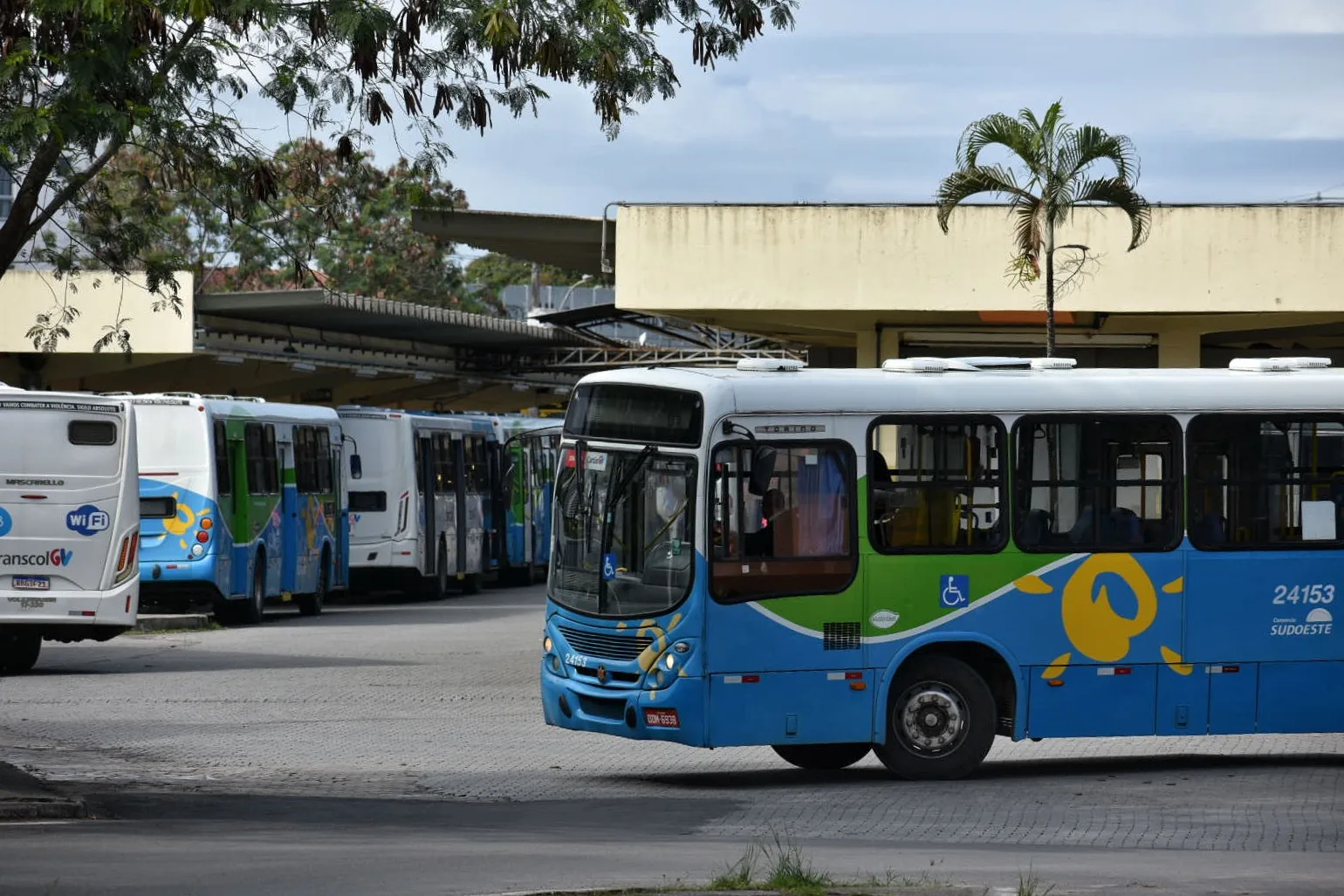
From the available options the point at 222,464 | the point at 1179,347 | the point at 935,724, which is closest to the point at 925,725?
the point at 935,724

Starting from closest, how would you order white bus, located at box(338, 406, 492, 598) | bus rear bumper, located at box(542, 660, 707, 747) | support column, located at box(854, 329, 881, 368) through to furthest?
bus rear bumper, located at box(542, 660, 707, 747), support column, located at box(854, 329, 881, 368), white bus, located at box(338, 406, 492, 598)

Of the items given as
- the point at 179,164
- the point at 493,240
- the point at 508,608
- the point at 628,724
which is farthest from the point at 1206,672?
the point at 508,608

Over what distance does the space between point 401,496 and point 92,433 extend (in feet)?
45.1

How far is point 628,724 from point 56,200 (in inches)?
197

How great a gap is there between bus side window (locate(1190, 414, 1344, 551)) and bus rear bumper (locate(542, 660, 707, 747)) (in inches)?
145

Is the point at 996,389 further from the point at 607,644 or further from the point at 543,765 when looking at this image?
the point at 543,765

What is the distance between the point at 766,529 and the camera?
1424cm

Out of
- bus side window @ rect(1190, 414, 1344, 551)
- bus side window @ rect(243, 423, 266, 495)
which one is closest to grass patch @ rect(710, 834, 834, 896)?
bus side window @ rect(1190, 414, 1344, 551)

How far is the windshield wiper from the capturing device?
14.4 metres

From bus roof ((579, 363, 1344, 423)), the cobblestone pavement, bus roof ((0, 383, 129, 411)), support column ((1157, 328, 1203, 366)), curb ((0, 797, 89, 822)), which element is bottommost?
the cobblestone pavement

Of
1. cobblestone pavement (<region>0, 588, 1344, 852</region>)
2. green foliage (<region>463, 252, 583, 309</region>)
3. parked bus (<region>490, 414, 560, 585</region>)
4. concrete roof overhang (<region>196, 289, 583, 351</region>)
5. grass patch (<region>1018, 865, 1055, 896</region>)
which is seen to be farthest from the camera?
green foliage (<region>463, 252, 583, 309</region>)

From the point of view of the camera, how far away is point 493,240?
31.3 metres

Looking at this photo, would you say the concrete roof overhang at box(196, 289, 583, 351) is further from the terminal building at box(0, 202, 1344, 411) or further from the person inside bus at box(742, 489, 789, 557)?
the person inside bus at box(742, 489, 789, 557)

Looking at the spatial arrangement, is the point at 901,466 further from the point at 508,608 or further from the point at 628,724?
the point at 508,608
